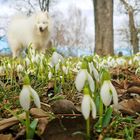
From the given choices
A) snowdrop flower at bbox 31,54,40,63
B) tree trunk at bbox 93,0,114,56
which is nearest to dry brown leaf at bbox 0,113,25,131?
snowdrop flower at bbox 31,54,40,63

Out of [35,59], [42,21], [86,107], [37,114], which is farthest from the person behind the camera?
[42,21]

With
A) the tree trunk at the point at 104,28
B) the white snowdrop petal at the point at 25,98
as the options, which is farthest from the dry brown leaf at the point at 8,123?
the tree trunk at the point at 104,28

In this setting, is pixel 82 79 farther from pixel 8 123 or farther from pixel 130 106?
pixel 130 106

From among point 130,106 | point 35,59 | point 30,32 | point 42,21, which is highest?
point 42,21

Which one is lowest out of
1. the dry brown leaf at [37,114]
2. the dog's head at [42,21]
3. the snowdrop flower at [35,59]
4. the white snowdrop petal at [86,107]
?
the dry brown leaf at [37,114]

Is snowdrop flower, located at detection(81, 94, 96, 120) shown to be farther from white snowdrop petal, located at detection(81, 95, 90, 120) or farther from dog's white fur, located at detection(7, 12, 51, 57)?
dog's white fur, located at detection(7, 12, 51, 57)

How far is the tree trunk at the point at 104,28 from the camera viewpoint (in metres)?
13.7

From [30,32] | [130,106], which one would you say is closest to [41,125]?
[130,106]

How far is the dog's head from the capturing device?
44.6 feet

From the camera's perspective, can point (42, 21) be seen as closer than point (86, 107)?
No

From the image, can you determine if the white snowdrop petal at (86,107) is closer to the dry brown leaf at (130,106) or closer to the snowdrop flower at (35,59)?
the dry brown leaf at (130,106)

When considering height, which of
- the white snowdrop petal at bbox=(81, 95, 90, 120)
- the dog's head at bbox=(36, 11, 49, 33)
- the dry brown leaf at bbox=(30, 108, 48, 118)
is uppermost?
the dog's head at bbox=(36, 11, 49, 33)

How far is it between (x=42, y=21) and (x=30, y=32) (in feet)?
3.02

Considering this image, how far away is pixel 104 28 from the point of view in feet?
45.2
